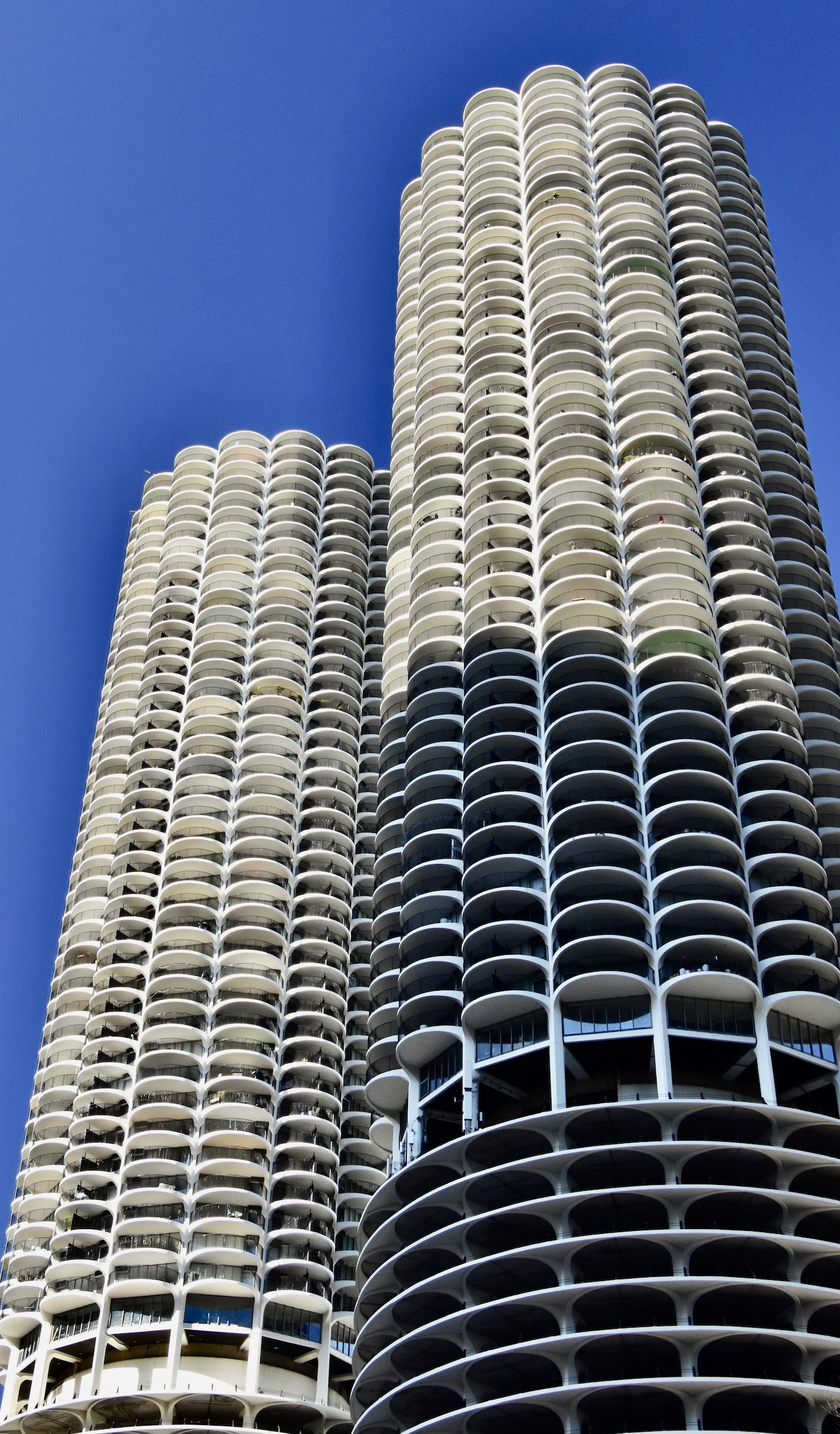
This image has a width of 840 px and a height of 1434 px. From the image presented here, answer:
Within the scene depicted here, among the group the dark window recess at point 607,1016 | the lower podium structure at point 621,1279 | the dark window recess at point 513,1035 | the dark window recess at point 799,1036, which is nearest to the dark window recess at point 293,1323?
the lower podium structure at point 621,1279

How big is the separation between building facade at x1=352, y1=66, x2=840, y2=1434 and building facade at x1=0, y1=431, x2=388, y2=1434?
14.3 metres

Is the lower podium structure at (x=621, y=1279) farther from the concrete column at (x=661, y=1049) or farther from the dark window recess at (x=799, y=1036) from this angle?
the dark window recess at (x=799, y=1036)

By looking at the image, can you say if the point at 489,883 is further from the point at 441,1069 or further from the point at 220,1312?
the point at 220,1312

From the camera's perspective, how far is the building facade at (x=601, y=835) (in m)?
63.2

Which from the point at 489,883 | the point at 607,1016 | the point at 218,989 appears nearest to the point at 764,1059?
the point at 607,1016

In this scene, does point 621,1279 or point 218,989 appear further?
point 218,989

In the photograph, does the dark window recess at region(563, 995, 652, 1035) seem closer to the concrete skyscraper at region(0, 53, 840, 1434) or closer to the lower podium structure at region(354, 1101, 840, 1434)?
the concrete skyscraper at region(0, 53, 840, 1434)

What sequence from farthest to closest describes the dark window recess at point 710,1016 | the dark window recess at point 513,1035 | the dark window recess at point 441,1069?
the dark window recess at point 441,1069 < the dark window recess at point 513,1035 < the dark window recess at point 710,1016

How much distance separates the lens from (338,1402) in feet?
292

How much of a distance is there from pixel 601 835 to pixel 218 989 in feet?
111

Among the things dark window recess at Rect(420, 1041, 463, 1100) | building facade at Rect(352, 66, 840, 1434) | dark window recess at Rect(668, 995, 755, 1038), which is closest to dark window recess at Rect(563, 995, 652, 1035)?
building facade at Rect(352, 66, 840, 1434)

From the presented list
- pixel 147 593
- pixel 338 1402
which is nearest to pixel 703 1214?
pixel 338 1402

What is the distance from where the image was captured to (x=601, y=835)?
7331 centimetres

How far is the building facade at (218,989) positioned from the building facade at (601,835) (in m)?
14.3
